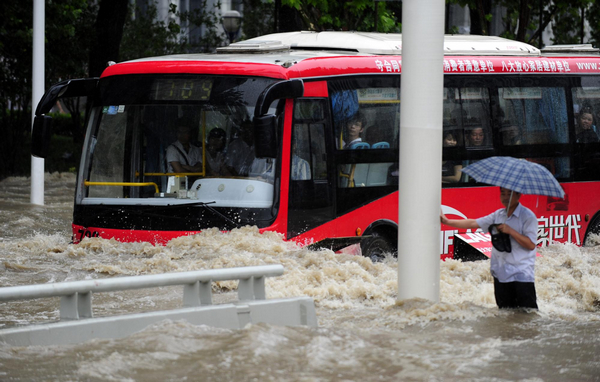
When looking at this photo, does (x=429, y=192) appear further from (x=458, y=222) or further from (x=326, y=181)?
(x=326, y=181)

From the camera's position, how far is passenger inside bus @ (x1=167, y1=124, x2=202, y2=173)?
1106 centimetres

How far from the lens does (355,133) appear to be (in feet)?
38.7

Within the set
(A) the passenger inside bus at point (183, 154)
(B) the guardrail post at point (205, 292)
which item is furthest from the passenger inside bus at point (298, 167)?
(B) the guardrail post at point (205, 292)

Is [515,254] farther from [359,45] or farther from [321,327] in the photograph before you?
[359,45]

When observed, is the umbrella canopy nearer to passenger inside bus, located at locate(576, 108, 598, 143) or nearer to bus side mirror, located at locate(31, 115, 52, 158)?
bus side mirror, located at locate(31, 115, 52, 158)

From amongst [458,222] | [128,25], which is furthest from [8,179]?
[458,222]

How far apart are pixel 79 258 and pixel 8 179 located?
17.4 meters

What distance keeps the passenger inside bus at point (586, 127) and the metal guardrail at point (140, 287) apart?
8962 mm

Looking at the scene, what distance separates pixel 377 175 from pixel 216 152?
7.44 feet

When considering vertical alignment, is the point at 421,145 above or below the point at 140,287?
above

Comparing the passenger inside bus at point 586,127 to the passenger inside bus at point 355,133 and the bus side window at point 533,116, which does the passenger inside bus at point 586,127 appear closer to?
the bus side window at point 533,116

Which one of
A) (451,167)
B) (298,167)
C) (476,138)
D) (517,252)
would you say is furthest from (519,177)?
(476,138)

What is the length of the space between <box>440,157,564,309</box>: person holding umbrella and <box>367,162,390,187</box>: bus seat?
4.22m

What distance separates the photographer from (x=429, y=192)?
7.66m
